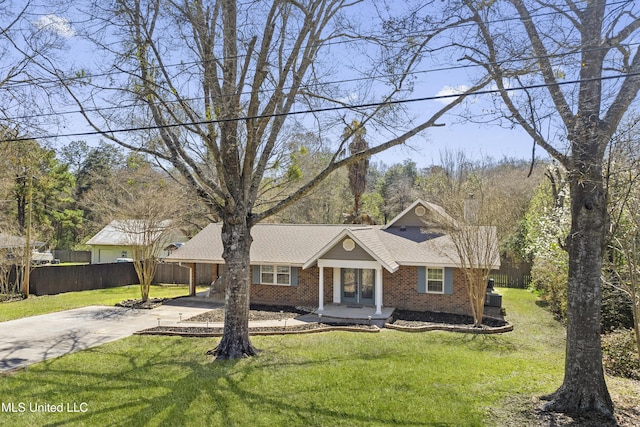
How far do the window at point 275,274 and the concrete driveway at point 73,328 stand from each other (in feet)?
7.37

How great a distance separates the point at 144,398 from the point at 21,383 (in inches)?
111

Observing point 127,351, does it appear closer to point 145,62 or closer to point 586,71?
point 145,62

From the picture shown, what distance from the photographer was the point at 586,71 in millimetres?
6902

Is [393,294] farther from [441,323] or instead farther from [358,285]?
[441,323]

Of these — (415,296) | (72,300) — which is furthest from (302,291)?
(72,300)

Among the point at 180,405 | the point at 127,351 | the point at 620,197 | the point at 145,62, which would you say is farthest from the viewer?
the point at 127,351

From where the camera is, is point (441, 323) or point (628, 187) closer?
point (628, 187)

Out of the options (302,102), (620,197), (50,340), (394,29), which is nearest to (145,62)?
(302,102)

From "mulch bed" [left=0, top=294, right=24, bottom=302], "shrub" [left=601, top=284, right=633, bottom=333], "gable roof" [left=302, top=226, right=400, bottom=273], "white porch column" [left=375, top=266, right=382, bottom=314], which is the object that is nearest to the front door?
"gable roof" [left=302, top=226, right=400, bottom=273]

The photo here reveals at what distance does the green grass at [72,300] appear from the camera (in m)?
17.0

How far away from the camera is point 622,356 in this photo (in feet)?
31.5

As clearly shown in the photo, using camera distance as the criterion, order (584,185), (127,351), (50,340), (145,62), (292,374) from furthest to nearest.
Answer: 1. (50,340)
2. (127,351)
3. (145,62)
4. (292,374)
5. (584,185)

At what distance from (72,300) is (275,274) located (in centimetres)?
945

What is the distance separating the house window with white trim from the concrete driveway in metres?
8.66
